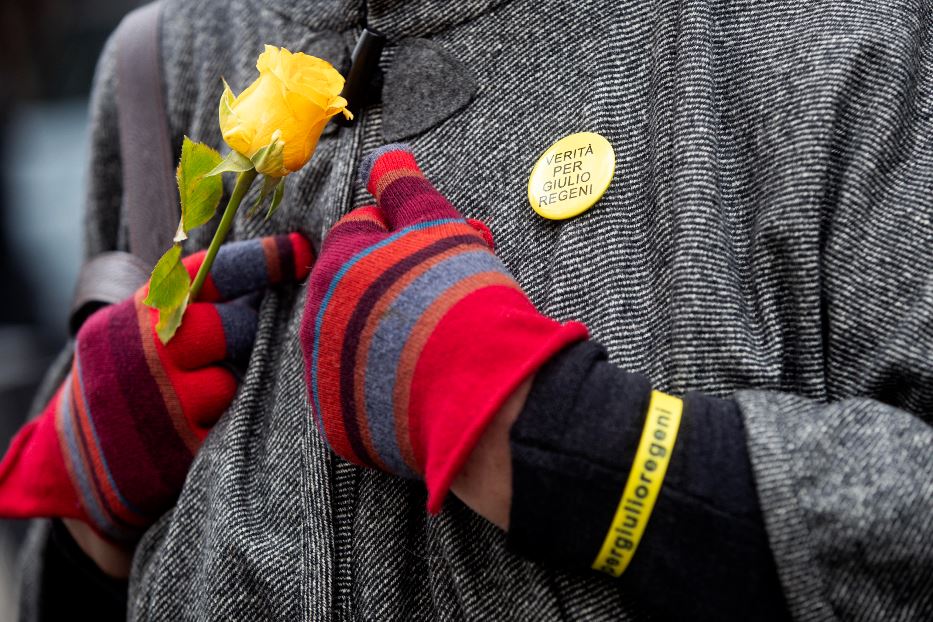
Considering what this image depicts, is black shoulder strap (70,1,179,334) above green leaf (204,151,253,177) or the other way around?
the other way around

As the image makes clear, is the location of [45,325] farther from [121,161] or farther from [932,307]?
[932,307]

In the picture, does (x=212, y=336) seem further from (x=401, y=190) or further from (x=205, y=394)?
(x=401, y=190)

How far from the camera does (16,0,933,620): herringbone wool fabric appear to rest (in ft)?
2.03

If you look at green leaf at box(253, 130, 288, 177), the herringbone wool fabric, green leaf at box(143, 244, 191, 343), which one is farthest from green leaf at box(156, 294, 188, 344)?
green leaf at box(253, 130, 288, 177)

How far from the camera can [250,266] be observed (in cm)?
95

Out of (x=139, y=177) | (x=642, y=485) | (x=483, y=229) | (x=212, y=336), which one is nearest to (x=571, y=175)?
(x=483, y=229)

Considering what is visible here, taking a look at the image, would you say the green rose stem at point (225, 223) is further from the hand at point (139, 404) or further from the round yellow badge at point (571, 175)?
the round yellow badge at point (571, 175)

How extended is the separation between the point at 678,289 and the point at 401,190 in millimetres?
251

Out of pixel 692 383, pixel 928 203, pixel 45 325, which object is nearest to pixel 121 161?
pixel 692 383

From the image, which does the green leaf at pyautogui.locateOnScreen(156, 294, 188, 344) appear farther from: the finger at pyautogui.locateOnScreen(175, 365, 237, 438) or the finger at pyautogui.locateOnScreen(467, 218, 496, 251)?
the finger at pyautogui.locateOnScreen(467, 218, 496, 251)

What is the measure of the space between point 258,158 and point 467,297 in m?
0.22

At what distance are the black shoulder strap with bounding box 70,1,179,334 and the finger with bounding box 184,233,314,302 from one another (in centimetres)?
19

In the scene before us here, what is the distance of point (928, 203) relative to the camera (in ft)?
2.26

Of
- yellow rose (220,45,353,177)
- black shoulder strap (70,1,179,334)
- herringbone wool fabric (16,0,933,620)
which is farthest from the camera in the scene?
black shoulder strap (70,1,179,334)
